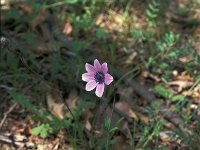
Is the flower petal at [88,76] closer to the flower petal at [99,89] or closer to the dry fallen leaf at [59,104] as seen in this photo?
the flower petal at [99,89]

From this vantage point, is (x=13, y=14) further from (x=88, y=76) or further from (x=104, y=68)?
(x=104, y=68)

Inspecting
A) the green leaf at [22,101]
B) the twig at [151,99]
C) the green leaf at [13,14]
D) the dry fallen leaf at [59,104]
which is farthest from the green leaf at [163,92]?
the green leaf at [13,14]

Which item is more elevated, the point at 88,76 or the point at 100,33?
the point at 100,33

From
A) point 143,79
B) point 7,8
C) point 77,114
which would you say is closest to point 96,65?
point 77,114

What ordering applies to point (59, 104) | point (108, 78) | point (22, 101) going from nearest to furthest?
point (108, 78), point (22, 101), point (59, 104)

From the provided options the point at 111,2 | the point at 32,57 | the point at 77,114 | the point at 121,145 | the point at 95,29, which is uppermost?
the point at 111,2

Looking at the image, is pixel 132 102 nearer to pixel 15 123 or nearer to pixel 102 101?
pixel 102 101

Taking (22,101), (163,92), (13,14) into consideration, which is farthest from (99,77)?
(13,14)
